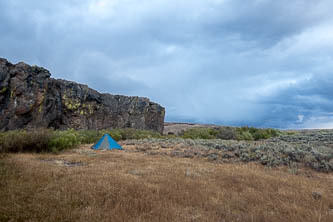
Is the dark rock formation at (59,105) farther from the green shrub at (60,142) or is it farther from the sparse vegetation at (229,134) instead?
the green shrub at (60,142)

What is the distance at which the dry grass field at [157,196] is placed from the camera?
173 inches

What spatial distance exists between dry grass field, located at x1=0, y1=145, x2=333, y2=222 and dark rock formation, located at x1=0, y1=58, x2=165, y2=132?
15.9m

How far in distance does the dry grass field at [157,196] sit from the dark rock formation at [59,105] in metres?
15.9

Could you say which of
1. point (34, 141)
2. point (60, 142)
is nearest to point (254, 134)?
point (60, 142)

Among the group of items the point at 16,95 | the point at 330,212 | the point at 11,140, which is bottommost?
the point at 330,212

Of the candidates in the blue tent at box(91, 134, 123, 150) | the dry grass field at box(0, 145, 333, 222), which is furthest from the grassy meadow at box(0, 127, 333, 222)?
the blue tent at box(91, 134, 123, 150)

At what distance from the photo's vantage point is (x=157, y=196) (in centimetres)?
534

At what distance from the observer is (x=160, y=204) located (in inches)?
193

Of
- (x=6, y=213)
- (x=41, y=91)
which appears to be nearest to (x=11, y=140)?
(x=6, y=213)

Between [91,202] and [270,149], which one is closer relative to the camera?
[91,202]

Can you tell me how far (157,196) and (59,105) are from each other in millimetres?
23263

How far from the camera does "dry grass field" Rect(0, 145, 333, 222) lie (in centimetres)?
438

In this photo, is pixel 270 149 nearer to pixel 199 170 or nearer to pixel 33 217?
pixel 199 170

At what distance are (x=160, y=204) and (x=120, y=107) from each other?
2826 centimetres
